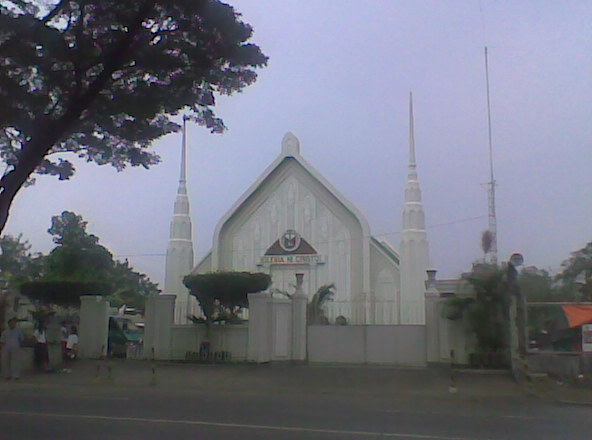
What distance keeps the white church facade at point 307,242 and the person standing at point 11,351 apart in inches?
696

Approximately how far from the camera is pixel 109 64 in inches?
496

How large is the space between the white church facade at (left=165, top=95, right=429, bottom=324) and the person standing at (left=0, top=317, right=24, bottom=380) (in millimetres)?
17668

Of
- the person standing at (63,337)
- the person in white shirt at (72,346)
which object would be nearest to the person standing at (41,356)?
the person standing at (63,337)

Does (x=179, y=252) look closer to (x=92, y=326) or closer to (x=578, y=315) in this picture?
(x=92, y=326)


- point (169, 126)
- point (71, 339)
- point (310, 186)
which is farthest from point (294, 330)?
point (310, 186)

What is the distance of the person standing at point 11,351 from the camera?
18641 mm

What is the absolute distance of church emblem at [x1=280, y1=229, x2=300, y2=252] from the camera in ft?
124

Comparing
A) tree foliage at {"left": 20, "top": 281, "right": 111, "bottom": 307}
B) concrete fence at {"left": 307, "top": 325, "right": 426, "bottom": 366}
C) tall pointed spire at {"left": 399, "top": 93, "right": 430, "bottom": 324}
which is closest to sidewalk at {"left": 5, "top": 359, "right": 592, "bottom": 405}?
concrete fence at {"left": 307, "top": 325, "right": 426, "bottom": 366}

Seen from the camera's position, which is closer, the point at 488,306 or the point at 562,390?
the point at 562,390

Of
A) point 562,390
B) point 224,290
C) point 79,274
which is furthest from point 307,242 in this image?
point 562,390

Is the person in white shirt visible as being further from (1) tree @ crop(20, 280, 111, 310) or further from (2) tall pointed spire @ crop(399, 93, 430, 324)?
(2) tall pointed spire @ crop(399, 93, 430, 324)

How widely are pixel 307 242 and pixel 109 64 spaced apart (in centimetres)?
2572

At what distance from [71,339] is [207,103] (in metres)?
12.5

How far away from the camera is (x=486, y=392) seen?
55.1ft
